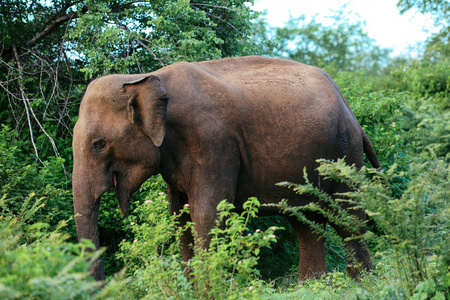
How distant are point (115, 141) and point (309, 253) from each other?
2.75 m

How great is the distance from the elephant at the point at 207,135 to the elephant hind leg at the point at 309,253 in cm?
A: 66

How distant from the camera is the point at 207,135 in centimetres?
540

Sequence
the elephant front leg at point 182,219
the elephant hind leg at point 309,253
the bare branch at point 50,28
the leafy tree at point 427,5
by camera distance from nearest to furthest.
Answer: the elephant front leg at point 182,219
the elephant hind leg at point 309,253
the bare branch at point 50,28
the leafy tree at point 427,5

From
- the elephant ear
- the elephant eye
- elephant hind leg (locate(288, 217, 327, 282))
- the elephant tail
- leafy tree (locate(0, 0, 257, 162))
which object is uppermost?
leafy tree (locate(0, 0, 257, 162))

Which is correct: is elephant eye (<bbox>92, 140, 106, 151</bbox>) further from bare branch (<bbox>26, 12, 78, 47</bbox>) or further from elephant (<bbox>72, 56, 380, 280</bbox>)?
bare branch (<bbox>26, 12, 78, 47</bbox>)

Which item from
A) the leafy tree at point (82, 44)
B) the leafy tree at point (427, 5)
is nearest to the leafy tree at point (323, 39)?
the leafy tree at point (427, 5)

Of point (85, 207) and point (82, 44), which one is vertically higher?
→ point (82, 44)

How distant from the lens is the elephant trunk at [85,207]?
16.9 feet

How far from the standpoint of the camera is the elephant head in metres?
5.19

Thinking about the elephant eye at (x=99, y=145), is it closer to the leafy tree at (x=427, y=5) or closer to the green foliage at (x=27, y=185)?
the green foliage at (x=27, y=185)

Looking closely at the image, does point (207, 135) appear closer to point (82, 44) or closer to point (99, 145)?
point (99, 145)

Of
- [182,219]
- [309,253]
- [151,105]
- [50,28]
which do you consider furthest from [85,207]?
[50,28]

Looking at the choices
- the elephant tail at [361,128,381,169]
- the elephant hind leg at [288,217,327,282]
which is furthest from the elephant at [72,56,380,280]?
the elephant hind leg at [288,217,327,282]

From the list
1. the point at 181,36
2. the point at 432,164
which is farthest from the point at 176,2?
the point at 432,164
